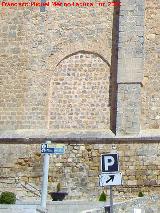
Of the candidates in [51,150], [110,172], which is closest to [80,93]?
[51,150]

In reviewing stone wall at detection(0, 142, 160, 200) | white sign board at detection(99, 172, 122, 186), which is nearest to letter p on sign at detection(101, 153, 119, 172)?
white sign board at detection(99, 172, 122, 186)

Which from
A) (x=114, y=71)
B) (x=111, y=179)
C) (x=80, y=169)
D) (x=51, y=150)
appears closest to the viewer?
(x=111, y=179)

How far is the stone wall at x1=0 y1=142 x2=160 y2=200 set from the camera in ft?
57.2

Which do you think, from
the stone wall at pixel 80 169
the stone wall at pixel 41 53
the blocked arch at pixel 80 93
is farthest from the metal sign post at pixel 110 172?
the stone wall at pixel 41 53

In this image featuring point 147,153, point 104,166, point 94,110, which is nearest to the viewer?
point 104,166

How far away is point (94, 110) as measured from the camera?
18.7 metres

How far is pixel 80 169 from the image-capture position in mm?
18000

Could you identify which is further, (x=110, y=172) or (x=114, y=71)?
(x=114, y=71)

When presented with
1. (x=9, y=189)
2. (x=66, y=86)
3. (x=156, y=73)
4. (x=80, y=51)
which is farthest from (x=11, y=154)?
(x=156, y=73)

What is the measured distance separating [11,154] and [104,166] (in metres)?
8.03

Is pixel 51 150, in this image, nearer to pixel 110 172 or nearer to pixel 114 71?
pixel 110 172

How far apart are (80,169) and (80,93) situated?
98.1 inches

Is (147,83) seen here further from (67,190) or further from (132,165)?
(67,190)

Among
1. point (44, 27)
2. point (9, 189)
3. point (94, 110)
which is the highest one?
point (44, 27)
